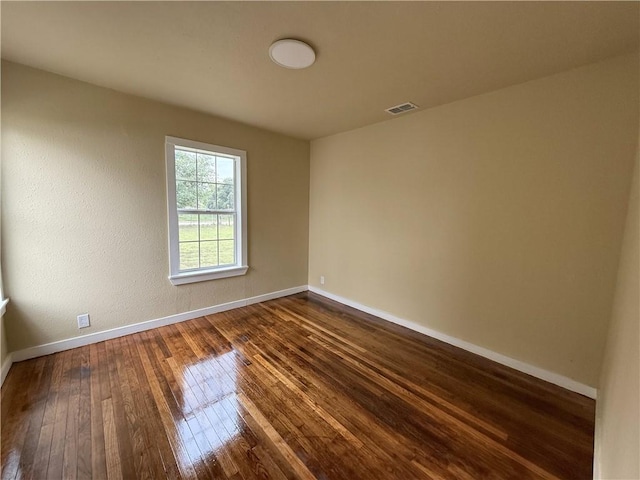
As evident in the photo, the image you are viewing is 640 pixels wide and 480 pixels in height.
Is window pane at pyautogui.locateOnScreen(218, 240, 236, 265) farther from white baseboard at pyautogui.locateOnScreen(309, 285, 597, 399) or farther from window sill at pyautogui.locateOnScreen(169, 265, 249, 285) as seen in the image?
white baseboard at pyautogui.locateOnScreen(309, 285, 597, 399)

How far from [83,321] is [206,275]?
119 centimetres

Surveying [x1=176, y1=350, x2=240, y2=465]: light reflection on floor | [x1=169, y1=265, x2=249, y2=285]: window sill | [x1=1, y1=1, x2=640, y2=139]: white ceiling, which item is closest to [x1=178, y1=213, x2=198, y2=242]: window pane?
[x1=169, y1=265, x2=249, y2=285]: window sill

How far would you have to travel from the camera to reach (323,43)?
176 centimetres

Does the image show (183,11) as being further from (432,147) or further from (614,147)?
(614,147)

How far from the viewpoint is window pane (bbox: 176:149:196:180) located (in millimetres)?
3031

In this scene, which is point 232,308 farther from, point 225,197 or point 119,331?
point 225,197

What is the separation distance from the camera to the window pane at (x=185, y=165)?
3031mm

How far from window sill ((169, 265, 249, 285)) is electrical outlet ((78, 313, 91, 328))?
782 millimetres

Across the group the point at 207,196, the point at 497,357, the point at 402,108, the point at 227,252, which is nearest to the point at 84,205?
the point at 207,196

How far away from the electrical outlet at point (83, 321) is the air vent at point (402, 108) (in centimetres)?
372

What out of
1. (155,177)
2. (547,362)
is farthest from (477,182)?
(155,177)

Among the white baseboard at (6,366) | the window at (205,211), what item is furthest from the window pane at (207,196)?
the white baseboard at (6,366)

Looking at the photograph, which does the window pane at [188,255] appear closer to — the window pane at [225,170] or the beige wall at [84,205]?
the beige wall at [84,205]

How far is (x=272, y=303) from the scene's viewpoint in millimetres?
3832
